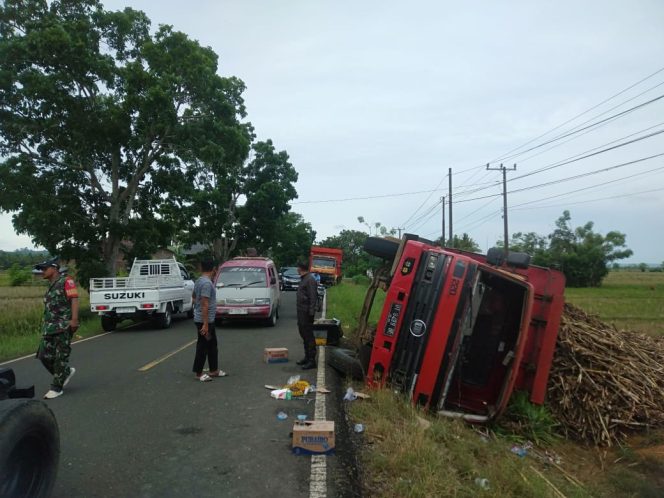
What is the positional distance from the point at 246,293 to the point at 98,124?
8.47 metres

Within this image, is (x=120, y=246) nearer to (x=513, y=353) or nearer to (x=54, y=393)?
(x=54, y=393)

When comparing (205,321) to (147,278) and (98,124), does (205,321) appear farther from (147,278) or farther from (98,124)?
(98,124)

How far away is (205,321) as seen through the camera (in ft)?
24.8

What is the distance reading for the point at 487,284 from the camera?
6617 mm

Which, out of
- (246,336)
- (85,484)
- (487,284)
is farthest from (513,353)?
(246,336)

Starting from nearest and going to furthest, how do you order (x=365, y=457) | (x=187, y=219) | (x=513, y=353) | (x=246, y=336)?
(x=365, y=457)
(x=513, y=353)
(x=246, y=336)
(x=187, y=219)

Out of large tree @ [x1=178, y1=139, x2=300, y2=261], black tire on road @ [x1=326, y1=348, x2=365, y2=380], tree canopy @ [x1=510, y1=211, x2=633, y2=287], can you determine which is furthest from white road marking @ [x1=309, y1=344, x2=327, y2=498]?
tree canopy @ [x1=510, y1=211, x2=633, y2=287]

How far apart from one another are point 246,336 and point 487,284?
7637 millimetres

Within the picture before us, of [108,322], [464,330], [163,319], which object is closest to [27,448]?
[464,330]

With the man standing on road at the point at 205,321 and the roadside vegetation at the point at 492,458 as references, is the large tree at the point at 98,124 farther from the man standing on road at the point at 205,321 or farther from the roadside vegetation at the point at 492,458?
the roadside vegetation at the point at 492,458

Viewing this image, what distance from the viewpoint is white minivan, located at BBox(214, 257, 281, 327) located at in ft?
46.6

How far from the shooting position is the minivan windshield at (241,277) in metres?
14.6

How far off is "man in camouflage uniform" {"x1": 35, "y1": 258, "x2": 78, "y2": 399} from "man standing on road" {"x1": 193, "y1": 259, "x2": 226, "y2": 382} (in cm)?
169

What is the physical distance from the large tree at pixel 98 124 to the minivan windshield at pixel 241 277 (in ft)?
18.9
